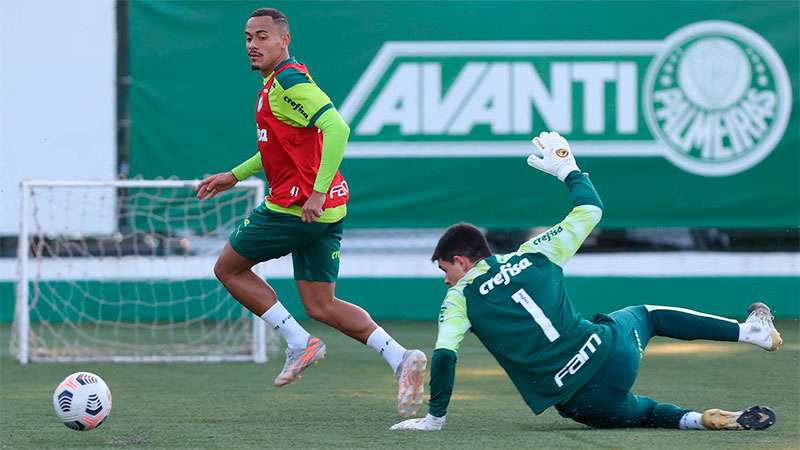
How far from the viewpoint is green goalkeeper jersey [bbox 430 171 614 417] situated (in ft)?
18.0

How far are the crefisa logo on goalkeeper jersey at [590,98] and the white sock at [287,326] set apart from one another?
5.61 meters

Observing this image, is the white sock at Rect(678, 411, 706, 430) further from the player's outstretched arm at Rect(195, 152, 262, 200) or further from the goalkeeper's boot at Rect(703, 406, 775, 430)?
the player's outstretched arm at Rect(195, 152, 262, 200)

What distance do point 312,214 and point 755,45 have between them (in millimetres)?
7585

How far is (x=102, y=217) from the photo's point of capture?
39.1 ft

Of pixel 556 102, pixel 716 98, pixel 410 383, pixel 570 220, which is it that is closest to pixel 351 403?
pixel 410 383

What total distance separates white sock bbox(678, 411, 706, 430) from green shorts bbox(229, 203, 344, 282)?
1.98m

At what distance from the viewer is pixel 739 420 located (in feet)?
18.6

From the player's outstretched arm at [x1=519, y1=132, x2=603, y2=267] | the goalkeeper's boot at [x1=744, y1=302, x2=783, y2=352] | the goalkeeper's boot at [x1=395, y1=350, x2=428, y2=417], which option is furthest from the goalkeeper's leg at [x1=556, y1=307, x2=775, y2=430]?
the goalkeeper's boot at [x1=395, y1=350, x2=428, y2=417]

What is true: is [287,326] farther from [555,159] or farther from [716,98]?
[716,98]

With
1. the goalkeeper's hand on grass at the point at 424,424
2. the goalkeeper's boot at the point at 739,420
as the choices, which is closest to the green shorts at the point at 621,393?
the goalkeeper's boot at the point at 739,420

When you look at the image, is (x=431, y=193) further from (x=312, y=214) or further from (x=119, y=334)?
(x=312, y=214)

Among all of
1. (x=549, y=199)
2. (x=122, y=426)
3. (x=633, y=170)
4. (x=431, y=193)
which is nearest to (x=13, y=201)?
(x=431, y=193)

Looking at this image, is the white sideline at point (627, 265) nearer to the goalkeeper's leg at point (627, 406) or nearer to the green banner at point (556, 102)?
the green banner at point (556, 102)

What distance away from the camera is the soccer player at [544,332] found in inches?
216
